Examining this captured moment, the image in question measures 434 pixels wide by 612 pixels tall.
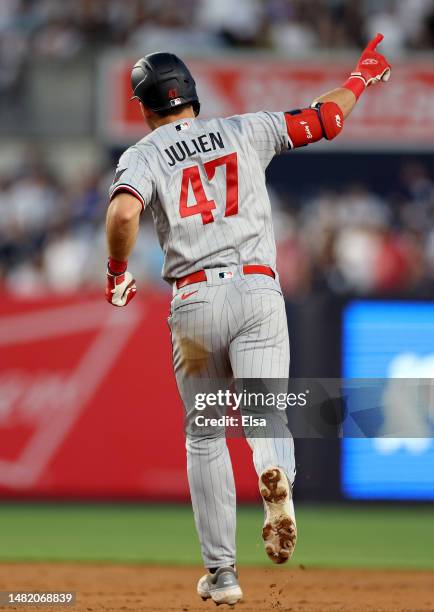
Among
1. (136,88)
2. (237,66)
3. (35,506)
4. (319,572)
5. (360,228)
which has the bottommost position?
(319,572)

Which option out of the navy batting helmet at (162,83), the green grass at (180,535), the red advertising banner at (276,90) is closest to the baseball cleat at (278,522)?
the navy batting helmet at (162,83)

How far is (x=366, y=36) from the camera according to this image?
15.0 metres

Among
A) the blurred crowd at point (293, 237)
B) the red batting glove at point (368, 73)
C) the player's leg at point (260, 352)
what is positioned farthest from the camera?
the blurred crowd at point (293, 237)

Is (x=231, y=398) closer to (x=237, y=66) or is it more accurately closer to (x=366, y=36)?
(x=237, y=66)

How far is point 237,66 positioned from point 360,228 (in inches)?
103

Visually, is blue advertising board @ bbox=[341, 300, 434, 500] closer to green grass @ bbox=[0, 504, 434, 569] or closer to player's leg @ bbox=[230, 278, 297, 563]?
green grass @ bbox=[0, 504, 434, 569]

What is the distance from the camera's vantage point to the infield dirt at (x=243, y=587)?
593 cm

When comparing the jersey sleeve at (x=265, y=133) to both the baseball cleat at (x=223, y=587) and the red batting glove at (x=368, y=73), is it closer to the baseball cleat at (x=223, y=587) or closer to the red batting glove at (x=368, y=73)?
the red batting glove at (x=368, y=73)

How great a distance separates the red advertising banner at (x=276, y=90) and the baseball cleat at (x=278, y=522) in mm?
9692

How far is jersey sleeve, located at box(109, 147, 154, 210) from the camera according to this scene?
505cm

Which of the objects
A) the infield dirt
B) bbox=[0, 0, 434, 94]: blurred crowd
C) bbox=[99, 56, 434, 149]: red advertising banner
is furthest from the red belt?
bbox=[0, 0, 434, 94]: blurred crowd

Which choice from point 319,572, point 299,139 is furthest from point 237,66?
point 299,139

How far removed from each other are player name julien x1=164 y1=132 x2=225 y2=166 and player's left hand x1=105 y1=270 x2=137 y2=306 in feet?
1.67

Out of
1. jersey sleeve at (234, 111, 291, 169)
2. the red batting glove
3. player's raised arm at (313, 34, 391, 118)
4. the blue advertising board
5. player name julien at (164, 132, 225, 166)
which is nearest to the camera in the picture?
player name julien at (164, 132, 225, 166)
